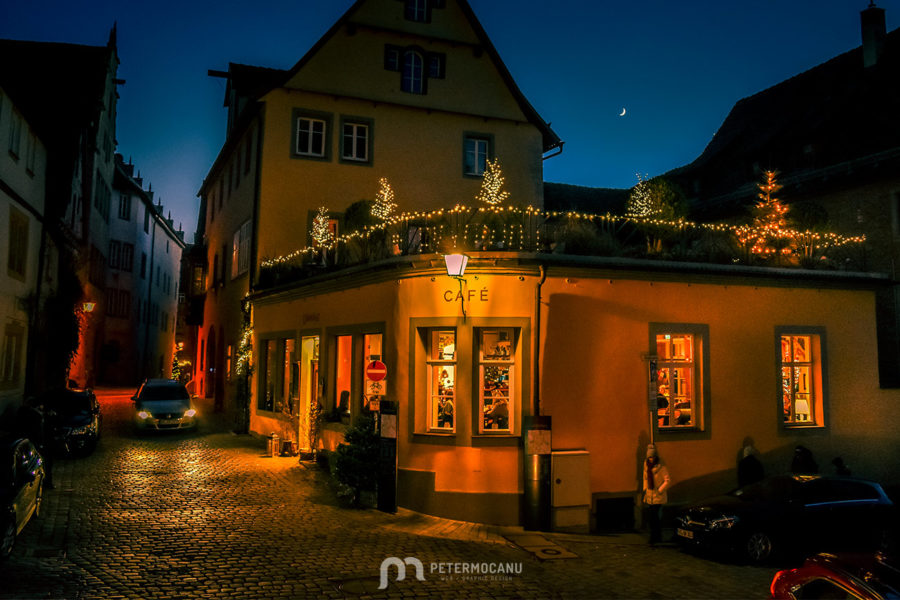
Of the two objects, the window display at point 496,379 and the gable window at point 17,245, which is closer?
the window display at point 496,379

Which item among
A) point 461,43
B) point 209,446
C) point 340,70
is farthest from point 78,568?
point 461,43

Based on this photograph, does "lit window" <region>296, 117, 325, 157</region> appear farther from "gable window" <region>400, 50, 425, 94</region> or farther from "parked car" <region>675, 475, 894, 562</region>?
"parked car" <region>675, 475, 894, 562</region>

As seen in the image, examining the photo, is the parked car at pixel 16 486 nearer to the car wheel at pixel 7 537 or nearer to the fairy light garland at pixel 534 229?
the car wheel at pixel 7 537

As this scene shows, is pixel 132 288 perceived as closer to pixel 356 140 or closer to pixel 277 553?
pixel 356 140

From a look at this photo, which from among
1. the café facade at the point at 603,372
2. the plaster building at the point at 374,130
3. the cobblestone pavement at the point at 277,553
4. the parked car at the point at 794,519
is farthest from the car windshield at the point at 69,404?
the parked car at the point at 794,519

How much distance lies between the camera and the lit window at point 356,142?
2158 centimetres

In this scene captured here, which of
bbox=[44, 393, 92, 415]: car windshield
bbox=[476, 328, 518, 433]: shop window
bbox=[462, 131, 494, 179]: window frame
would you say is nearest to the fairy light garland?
bbox=[476, 328, 518, 433]: shop window

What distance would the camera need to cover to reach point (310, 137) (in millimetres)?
21094

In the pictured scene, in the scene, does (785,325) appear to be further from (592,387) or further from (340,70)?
(340,70)

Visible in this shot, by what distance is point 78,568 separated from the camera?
8.05 m

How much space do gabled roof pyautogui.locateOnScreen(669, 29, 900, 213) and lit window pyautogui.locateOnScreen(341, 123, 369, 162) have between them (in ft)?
48.5

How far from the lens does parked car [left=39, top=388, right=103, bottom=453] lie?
15.8 meters

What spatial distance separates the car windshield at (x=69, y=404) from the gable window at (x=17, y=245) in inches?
146

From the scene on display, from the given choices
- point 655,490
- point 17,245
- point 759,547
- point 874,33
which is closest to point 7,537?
point 655,490
